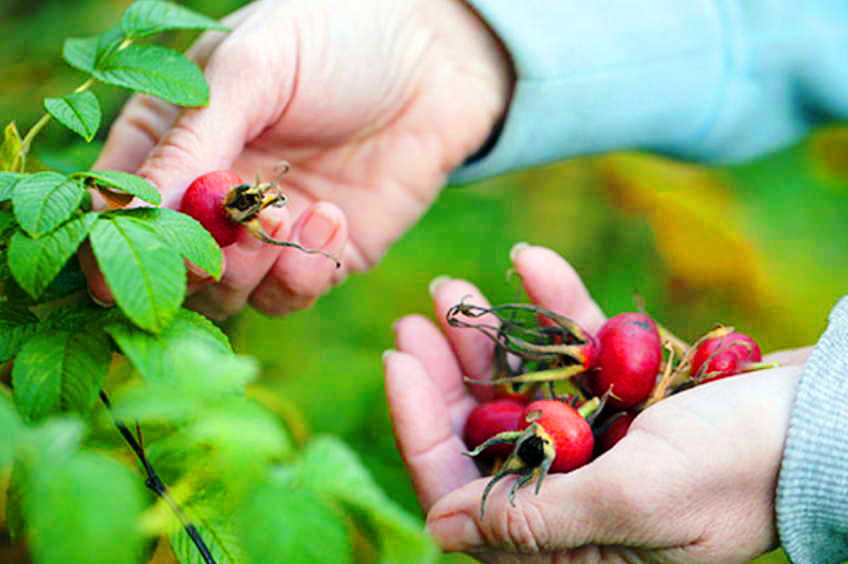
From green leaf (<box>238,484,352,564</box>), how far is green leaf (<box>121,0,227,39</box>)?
1117 millimetres

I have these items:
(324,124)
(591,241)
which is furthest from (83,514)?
(591,241)

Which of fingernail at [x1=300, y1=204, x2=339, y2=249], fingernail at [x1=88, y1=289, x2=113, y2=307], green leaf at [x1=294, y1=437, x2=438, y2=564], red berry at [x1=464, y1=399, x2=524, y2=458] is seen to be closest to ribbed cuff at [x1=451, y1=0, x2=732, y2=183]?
fingernail at [x1=300, y1=204, x2=339, y2=249]

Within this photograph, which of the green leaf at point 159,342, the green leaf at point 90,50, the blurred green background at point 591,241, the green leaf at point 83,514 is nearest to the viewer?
the green leaf at point 83,514

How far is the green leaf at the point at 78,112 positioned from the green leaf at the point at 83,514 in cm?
79

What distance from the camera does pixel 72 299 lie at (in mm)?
1697

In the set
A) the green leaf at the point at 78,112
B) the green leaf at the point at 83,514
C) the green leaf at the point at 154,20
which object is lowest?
the green leaf at the point at 78,112

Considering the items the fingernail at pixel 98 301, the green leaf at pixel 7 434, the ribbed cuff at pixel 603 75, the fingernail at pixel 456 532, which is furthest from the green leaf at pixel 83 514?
the ribbed cuff at pixel 603 75

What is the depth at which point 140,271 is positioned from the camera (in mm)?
1101

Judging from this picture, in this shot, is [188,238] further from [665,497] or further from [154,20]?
[665,497]

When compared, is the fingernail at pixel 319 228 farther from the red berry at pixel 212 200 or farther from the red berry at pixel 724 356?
the red berry at pixel 724 356

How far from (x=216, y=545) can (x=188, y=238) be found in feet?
1.35

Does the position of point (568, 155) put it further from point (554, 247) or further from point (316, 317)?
point (316, 317)

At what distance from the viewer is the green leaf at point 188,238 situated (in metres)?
1.21

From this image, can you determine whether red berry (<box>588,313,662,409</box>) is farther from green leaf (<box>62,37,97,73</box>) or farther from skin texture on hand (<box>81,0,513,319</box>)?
green leaf (<box>62,37,97,73</box>)
